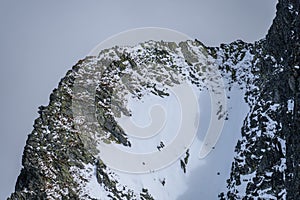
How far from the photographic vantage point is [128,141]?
1859 inches

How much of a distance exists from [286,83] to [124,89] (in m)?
17.5

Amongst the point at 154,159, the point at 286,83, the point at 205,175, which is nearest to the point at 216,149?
the point at 205,175

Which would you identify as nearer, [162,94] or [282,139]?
[282,139]

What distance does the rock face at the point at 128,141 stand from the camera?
37.9 m

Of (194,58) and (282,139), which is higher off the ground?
(194,58)

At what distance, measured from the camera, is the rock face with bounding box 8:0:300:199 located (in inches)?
1491

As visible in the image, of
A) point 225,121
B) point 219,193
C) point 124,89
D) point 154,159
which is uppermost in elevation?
point 124,89

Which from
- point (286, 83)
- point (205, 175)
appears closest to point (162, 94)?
point (205, 175)

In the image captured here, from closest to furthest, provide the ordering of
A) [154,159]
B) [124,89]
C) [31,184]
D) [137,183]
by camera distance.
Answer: [31,184] → [137,183] → [154,159] → [124,89]

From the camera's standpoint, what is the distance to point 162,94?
55.5 m

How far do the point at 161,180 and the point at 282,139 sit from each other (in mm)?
11883

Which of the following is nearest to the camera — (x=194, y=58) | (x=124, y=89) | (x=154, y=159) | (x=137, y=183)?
(x=137, y=183)

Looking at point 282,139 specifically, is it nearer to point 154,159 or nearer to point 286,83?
point 286,83

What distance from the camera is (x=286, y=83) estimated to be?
44.1 m
